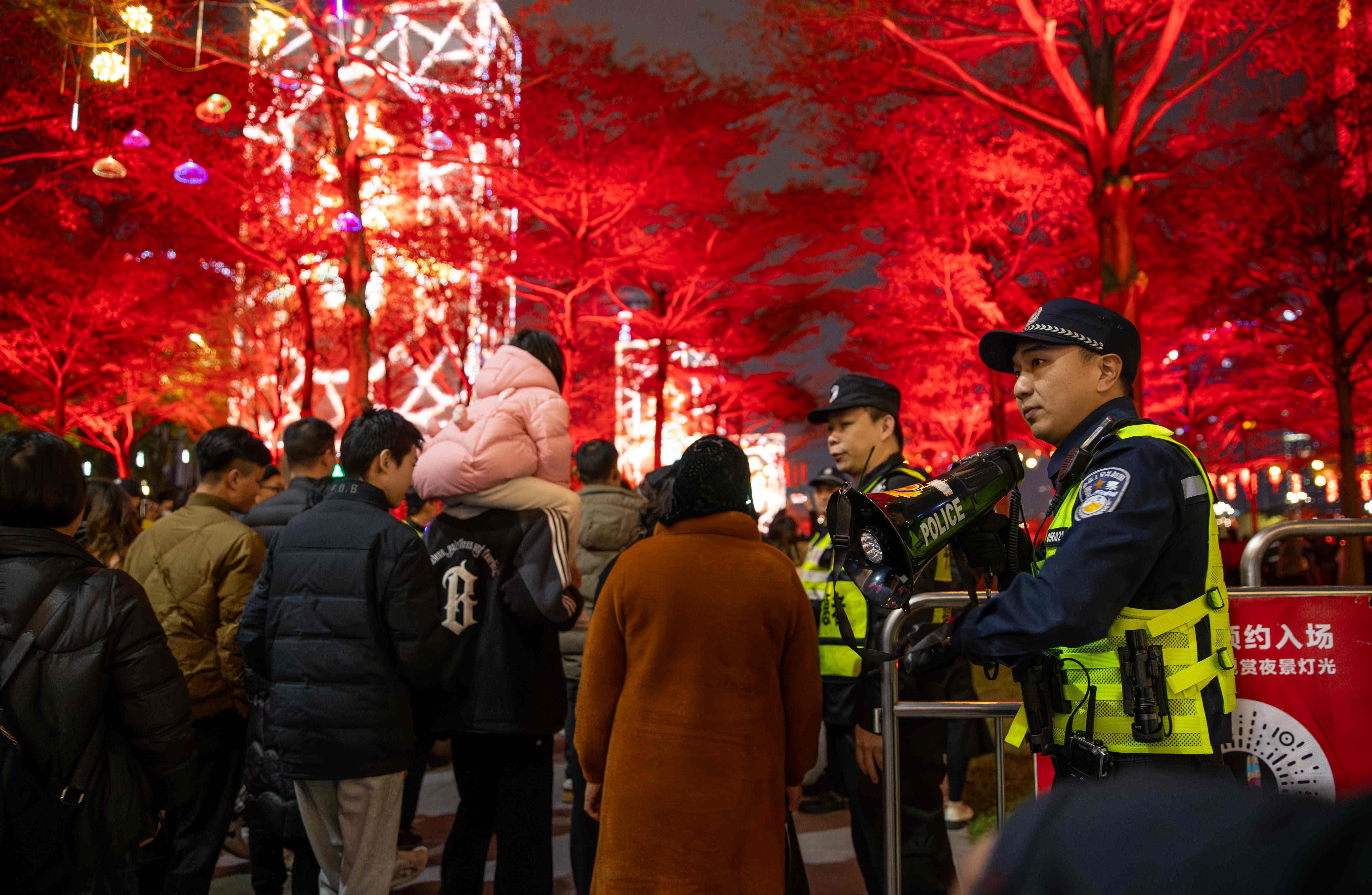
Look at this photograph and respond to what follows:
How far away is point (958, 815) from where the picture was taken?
542cm

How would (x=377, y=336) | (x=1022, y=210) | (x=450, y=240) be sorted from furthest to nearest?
1. (x=377, y=336)
2. (x=450, y=240)
3. (x=1022, y=210)

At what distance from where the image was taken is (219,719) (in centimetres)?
388

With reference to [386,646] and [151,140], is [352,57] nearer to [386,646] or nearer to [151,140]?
[151,140]

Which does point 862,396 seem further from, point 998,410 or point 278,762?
point 998,410

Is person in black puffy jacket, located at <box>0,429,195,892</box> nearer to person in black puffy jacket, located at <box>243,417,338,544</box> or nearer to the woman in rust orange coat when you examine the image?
the woman in rust orange coat

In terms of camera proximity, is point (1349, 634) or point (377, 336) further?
point (377, 336)

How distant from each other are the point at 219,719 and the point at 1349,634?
3.94 m

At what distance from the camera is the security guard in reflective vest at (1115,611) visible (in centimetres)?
191

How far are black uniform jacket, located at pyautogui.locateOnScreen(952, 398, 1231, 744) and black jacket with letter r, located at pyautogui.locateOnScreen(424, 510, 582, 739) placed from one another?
1.78 metres

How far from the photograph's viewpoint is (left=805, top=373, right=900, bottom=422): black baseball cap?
3.62 m

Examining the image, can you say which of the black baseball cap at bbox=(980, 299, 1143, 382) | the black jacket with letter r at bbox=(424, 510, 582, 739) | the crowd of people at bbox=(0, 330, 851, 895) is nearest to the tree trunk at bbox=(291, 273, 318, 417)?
the crowd of people at bbox=(0, 330, 851, 895)

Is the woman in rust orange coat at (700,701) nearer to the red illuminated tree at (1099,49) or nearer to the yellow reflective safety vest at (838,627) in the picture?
the yellow reflective safety vest at (838,627)

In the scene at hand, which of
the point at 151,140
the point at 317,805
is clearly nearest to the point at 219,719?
the point at 317,805

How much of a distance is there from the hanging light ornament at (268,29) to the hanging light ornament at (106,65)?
1389 millimetres
